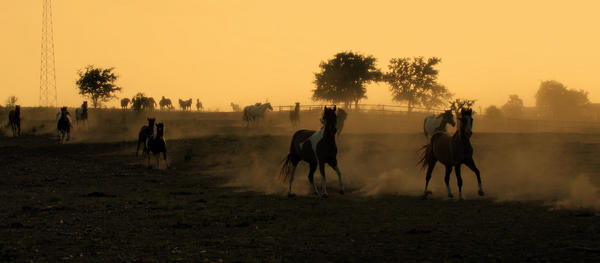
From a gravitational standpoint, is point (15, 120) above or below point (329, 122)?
below

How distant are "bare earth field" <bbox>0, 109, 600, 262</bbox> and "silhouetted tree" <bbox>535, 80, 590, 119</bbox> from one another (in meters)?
107

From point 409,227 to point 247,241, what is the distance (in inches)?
141

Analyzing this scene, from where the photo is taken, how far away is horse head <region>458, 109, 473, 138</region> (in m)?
17.6

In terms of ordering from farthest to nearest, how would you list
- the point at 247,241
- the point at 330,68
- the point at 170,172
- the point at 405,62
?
the point at 405,62 → the point at 330,68 → the point at 170,172 → the point at 247,241

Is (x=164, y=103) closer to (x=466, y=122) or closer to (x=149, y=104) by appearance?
(x=149, y=104)

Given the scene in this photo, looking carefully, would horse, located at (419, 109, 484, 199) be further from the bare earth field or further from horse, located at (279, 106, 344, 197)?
horse, located at (279, 106, 344, 197)

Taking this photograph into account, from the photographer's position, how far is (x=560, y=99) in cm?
13550

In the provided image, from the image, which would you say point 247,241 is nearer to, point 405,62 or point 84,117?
point 84,117

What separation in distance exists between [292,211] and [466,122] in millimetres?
5523

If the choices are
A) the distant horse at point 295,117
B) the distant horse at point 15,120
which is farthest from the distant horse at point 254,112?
the distant horse at point 15,120

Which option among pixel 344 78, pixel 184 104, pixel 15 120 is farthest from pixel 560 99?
pixel 15 120

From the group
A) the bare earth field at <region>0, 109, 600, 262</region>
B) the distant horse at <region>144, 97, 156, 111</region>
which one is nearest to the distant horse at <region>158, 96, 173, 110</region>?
the distant horse at <region>144, 97, 156, 111</region>

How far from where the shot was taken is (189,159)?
112 feet

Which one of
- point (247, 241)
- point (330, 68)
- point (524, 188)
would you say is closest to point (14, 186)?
point (247, 241)
